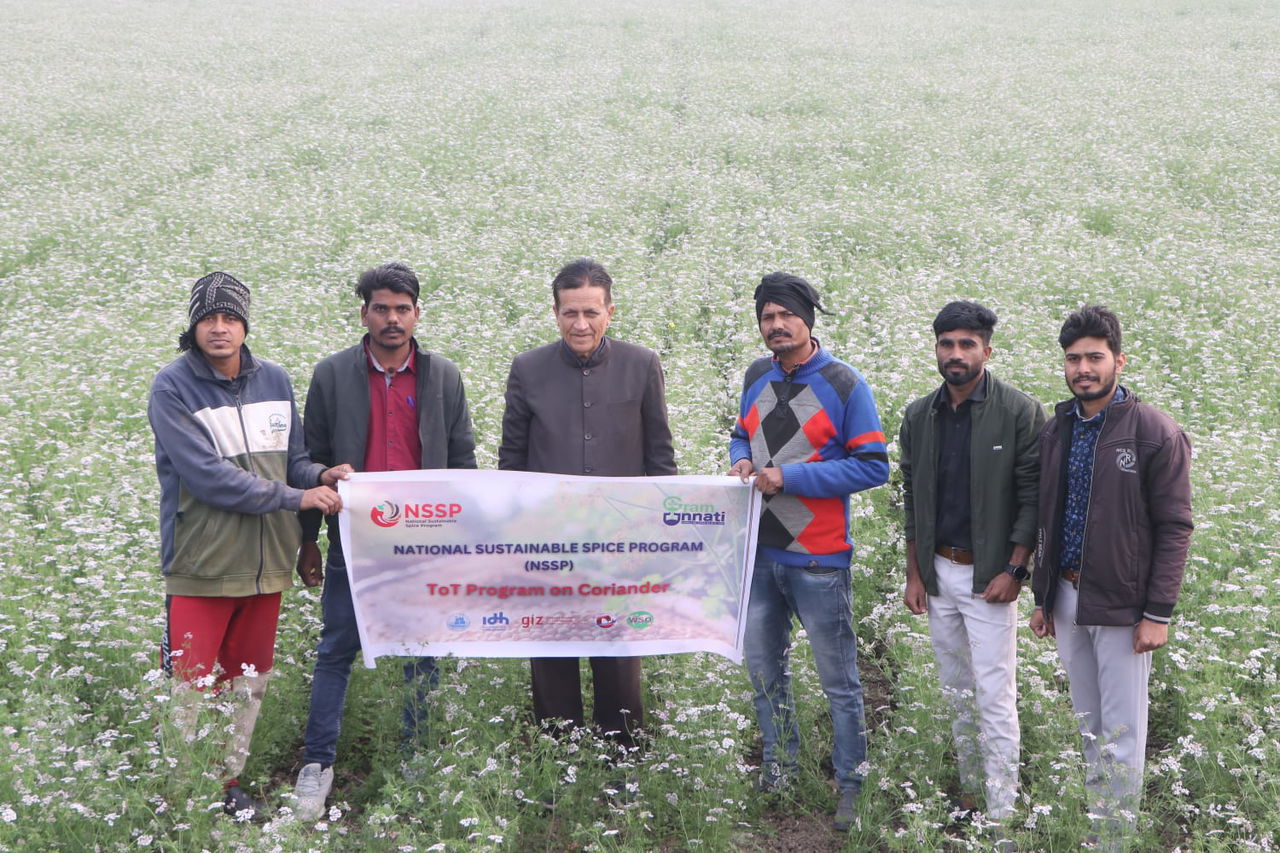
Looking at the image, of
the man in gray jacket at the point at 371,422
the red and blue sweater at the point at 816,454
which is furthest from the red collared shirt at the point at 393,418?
the red and blue sweater at the point at 816,454

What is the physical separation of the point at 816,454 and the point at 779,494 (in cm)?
26

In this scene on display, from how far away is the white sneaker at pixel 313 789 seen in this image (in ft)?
15.2

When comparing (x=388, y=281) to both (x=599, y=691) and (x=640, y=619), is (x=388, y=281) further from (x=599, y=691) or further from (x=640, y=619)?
(x=599, y=691)

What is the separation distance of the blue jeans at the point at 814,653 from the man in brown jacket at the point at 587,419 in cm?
63

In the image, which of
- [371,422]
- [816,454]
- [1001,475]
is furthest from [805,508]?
[371,422]

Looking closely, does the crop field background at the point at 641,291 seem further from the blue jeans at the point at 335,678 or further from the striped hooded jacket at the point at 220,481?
the striped hooded jacket at the point at 220,481

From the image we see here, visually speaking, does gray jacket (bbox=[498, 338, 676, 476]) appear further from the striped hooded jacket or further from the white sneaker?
the white sneaker

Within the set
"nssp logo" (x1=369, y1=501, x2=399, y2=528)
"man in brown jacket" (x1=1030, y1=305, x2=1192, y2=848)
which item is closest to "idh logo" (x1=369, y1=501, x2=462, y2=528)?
"nssp logo" (x1=369, y1=501, x2=399, y2=528)

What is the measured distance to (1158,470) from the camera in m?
4.25

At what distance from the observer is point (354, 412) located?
5055 millimetres

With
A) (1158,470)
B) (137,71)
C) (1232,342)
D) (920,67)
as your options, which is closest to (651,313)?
(1232,342)

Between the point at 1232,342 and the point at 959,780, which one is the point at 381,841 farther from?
the point at 1232,342

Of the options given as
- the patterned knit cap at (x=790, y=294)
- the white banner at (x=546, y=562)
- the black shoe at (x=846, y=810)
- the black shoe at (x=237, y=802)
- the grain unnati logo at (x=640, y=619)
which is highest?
the patterned knit cap at (x=790, y=294)

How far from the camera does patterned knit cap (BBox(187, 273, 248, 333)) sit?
470 centimetres
